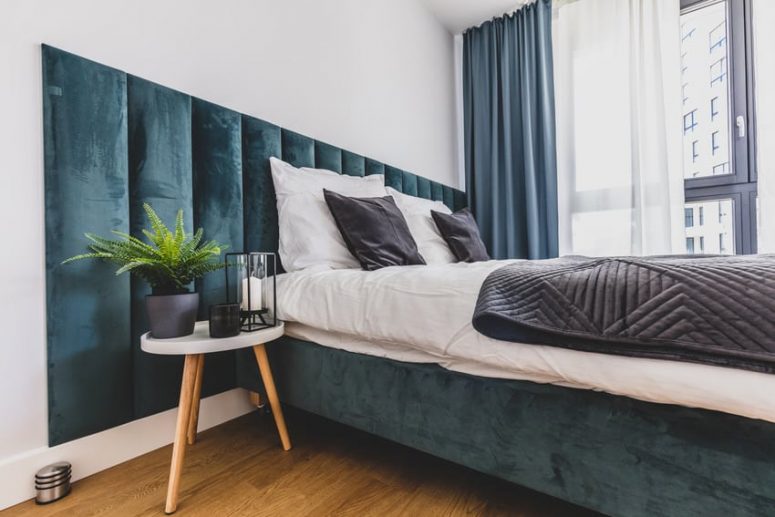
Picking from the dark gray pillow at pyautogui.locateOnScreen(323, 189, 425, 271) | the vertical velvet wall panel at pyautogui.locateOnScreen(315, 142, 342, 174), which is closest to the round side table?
the dark gray pillow at pyautogui.locateOnScreen(323, 189, 425, 271)

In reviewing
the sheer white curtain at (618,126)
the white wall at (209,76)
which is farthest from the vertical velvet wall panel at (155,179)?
the sheer white curtain at (618,126)

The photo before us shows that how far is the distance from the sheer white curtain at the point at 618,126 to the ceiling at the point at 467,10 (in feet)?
1.33

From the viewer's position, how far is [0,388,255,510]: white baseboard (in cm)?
99

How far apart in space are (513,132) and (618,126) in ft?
2.40

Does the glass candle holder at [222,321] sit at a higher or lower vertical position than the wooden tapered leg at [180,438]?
higher

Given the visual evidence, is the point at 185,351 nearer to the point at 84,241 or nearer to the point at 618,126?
the point at 84,241

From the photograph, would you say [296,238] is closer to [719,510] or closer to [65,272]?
[65,272]

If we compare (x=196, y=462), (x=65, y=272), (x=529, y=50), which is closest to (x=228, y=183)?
(x=65, y=272)

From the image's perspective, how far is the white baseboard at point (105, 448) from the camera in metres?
0.99

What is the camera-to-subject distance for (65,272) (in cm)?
106

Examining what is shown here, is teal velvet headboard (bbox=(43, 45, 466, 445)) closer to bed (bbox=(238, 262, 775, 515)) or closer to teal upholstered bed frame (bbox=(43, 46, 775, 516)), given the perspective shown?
teal upholstered bed frame (bbox=(43, 46, 775, 516))

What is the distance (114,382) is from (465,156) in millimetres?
2948

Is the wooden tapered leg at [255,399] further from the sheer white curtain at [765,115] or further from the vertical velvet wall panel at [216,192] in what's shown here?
the sheer white curtain at [765,115]

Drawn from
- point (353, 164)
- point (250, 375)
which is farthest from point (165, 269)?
point (353, 164)
